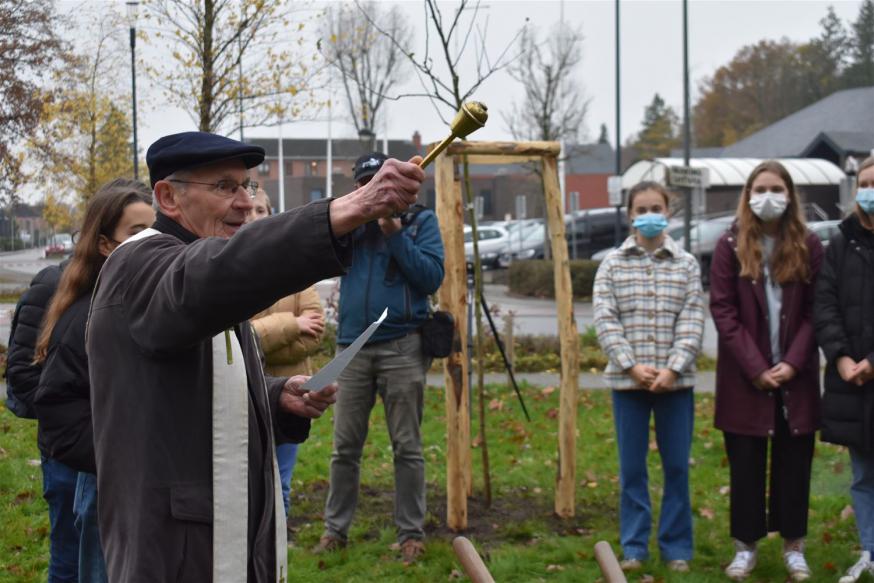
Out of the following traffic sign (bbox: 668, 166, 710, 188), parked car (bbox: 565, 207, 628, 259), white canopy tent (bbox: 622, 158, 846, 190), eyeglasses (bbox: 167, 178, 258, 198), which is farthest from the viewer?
parked car (bbox: 565, 207, 628, 259)

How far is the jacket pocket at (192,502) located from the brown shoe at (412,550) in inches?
141

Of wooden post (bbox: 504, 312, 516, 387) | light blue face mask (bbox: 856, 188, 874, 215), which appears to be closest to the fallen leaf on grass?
light blue face mask (bbox: 856, 188, 874, 215)

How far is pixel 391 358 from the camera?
Answer: 20.2 feet

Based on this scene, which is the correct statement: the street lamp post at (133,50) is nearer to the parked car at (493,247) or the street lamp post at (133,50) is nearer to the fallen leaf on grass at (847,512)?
the fallen leaf on grass at (847,512)

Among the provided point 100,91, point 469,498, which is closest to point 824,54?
point 100,91

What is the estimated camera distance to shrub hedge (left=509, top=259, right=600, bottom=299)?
27.2m

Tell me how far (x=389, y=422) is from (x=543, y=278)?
22881mm

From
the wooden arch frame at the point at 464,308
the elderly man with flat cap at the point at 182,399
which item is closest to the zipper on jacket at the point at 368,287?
the wooden arch frame at the point at 464,308

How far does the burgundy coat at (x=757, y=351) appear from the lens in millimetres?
5879

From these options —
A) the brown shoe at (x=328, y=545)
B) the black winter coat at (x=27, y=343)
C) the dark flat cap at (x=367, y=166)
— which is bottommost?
the brown shoe at (x=328, y=545)

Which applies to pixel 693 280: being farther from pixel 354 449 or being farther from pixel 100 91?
pixel 100 91

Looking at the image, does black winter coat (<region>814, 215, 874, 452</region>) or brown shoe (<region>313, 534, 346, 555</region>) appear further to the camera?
brown shoe (<region>313, 534, 346, 555</region>)

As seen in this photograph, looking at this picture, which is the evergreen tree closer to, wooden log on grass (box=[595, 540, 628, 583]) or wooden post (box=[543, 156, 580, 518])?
wooden post (box=[543, 156, 580, 518])

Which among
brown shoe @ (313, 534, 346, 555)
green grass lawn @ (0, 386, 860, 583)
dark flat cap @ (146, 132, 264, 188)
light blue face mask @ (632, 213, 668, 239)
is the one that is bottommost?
green grass lawn @ (0, 386, 860, 583)
